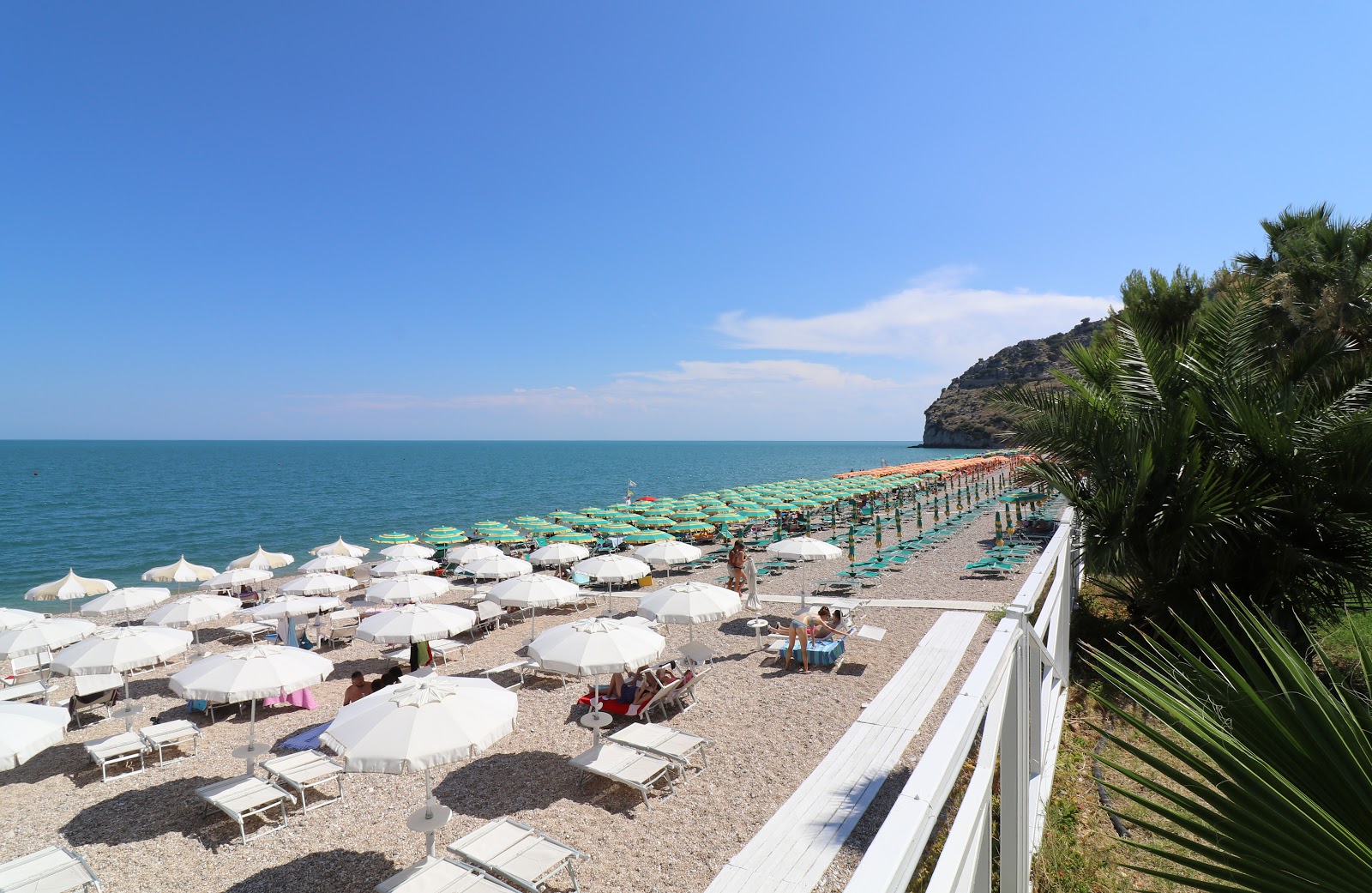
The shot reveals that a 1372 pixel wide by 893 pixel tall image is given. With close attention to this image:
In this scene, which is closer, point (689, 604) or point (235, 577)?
point (689, 604)

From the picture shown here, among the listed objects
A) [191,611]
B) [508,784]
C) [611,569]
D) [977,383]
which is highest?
[977,383]

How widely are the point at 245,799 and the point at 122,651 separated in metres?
3.88

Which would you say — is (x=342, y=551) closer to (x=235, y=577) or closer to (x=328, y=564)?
(x=328, y=564)

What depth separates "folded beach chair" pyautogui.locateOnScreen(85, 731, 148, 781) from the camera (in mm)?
8820

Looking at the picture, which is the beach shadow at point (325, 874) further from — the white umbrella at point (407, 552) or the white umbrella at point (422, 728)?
the white umbrella at point (407, 552)

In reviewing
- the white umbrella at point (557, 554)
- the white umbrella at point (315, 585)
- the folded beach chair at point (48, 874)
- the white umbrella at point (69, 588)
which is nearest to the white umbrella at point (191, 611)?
the white umbrella at point (315, 585)

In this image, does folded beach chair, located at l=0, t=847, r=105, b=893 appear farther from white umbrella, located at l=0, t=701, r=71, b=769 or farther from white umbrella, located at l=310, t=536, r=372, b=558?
white umbrella, located at l=310, t=536, r=372, b=558

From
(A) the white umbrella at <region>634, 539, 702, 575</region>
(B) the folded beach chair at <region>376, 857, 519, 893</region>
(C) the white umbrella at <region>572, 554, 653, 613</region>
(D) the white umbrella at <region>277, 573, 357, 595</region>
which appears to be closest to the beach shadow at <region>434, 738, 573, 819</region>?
(B) the folded beach chair at <region>376, 857, 519, 893</region>

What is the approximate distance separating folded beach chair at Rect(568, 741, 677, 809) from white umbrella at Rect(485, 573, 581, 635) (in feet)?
16.4

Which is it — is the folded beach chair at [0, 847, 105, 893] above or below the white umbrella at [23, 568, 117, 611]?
below

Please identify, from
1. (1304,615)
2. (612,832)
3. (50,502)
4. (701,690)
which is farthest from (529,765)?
(50,502)

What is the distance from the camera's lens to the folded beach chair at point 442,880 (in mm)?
5746

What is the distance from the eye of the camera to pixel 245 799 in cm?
741

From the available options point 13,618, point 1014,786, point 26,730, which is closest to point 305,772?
point 26,730
